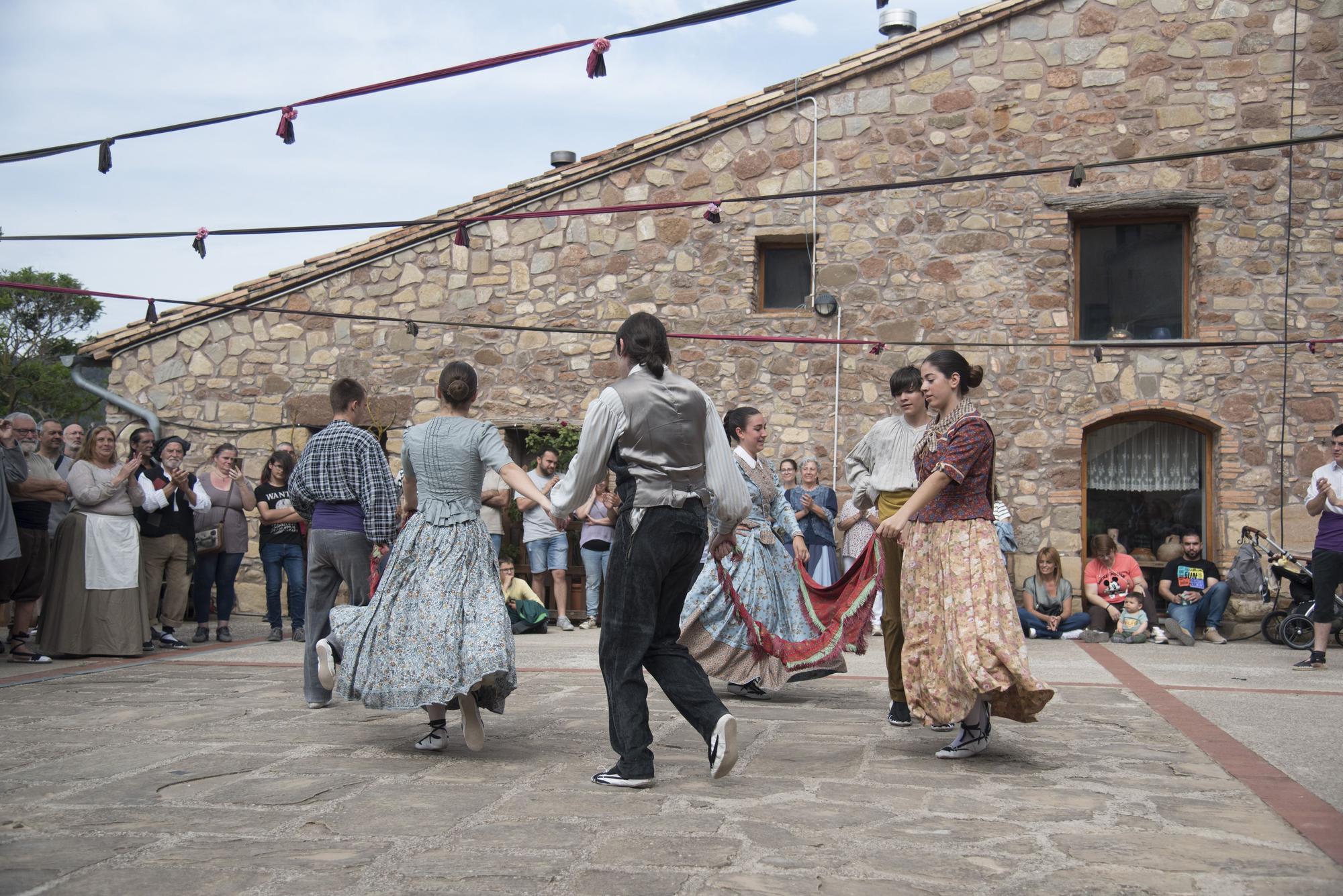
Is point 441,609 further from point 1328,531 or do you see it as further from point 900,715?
point 1328,531

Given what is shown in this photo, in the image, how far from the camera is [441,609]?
521cm

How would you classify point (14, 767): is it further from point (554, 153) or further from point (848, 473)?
point (554, 153)

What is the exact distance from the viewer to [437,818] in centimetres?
408

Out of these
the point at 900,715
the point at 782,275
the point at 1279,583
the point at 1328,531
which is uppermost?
the point at 782,275

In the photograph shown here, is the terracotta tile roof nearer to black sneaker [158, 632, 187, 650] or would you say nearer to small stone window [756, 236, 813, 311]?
small stone window [756, 236, 813, 311]

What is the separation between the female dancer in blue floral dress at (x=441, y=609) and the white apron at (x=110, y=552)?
4547 mm

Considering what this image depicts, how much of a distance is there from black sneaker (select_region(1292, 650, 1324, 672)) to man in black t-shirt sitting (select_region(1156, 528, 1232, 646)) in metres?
2.39

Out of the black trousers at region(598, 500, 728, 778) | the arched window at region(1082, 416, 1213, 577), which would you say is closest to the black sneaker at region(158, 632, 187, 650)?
the black trousers at region(598, 500, 728, 778)

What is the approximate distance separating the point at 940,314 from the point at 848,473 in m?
7.47

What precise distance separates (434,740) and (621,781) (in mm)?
1185

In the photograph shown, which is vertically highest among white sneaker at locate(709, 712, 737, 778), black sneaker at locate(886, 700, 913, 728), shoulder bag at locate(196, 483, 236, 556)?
shoulder bag at locate(196, 483, 236, 556)

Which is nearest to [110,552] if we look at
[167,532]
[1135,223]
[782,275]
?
[167,532]

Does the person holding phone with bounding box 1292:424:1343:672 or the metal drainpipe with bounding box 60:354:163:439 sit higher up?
the metal drainpipe with bounding box 60:354:163:439

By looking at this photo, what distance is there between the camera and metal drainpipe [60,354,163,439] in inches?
580
